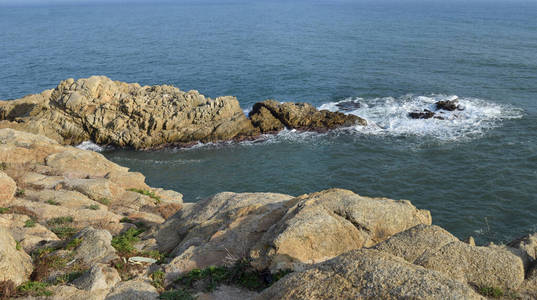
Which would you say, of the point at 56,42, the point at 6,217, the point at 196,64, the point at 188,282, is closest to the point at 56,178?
the point at 6,217

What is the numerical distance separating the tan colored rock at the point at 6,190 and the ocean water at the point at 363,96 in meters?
17.2

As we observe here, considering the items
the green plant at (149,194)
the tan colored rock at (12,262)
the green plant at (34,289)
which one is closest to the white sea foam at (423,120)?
the green plant at (149,194)

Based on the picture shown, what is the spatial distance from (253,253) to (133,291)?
13.4 ft

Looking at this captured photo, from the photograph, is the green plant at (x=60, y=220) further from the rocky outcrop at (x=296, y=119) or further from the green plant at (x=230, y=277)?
the rocky outcrop at (x=296, y=119)

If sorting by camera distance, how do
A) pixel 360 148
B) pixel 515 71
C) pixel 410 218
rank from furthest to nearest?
1. pixel 515 71
2. pixel 360 148
3. pixel 410 218

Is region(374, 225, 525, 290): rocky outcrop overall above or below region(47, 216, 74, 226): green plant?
above

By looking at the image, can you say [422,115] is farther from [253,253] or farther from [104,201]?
[253,253]

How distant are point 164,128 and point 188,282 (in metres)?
36.9

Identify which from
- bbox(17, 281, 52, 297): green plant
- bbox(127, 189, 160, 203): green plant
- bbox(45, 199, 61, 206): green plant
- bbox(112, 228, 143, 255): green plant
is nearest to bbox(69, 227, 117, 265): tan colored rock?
bbox(112, 228, 143, 255): green plant

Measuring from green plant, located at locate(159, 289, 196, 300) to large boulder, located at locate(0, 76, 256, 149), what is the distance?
119ft

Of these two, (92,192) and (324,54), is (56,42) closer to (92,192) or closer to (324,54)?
(324,54)

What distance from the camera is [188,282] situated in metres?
13.9

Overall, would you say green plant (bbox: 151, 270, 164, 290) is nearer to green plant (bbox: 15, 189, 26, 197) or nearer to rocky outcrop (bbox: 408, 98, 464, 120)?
green plant (bbox: 15, 189, 26, 197)

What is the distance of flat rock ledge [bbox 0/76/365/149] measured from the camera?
48.3 m
